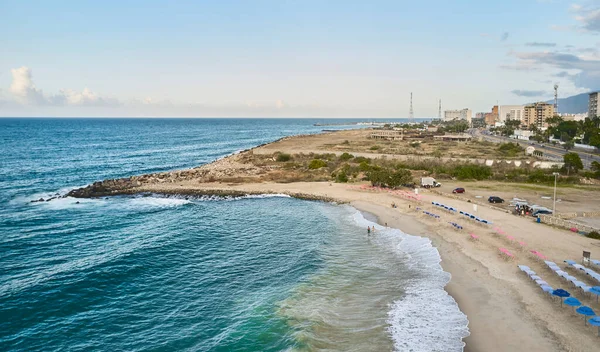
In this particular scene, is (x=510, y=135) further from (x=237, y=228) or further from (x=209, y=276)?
(x=209, y=276)

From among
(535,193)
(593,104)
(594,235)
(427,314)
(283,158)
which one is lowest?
(427,314)

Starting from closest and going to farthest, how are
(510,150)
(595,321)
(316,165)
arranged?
(595,321)
(316,165)
(510,150)

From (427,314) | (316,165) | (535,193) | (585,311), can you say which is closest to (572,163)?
(535,193)

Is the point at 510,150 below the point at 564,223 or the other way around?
the other way around

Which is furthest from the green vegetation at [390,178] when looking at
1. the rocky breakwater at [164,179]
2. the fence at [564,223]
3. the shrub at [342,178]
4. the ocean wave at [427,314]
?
the ocean wave at [427,314]

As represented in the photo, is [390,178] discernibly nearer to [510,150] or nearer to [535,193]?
[535,193]

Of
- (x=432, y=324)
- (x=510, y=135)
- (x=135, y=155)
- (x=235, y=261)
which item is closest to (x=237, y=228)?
(x=235, y=261)
